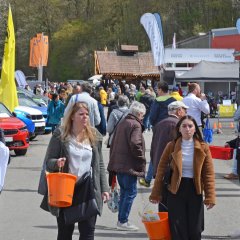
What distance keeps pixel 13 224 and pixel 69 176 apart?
336 centimetres

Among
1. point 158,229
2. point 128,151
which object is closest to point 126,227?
point 128,151

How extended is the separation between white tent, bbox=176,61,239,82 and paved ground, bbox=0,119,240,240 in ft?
58.8

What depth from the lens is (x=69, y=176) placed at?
5.46 metres

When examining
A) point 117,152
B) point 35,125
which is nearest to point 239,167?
point 117,152

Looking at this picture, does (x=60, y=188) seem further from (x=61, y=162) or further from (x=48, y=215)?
(x=48, y=215)

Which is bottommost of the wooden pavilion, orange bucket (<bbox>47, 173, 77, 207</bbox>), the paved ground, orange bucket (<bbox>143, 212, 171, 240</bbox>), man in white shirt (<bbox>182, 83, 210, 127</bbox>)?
the wooden pavilion

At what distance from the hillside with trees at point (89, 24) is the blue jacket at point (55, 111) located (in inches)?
2231

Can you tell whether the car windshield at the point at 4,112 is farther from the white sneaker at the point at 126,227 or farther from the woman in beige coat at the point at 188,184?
the woman in beige coat at the point at 188,184

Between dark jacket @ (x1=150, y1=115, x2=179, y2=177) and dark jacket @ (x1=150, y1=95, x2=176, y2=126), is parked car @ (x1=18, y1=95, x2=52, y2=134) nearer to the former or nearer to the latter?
dark jacket @ (x1=150, y1=95, x2=176, y2=126)

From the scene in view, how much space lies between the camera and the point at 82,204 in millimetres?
5660

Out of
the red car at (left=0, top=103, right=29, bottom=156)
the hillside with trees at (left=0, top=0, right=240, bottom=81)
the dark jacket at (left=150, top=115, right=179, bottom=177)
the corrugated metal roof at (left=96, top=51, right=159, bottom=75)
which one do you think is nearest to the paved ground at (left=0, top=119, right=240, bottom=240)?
the dark jacket at (left=150, top=115, right=179, bottom=177)

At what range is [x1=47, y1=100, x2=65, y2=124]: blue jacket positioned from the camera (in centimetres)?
1774

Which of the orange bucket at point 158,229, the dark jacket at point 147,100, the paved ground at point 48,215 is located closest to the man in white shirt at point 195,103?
the paved ground at point 48,215

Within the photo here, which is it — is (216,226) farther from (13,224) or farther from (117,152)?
(13,224)
